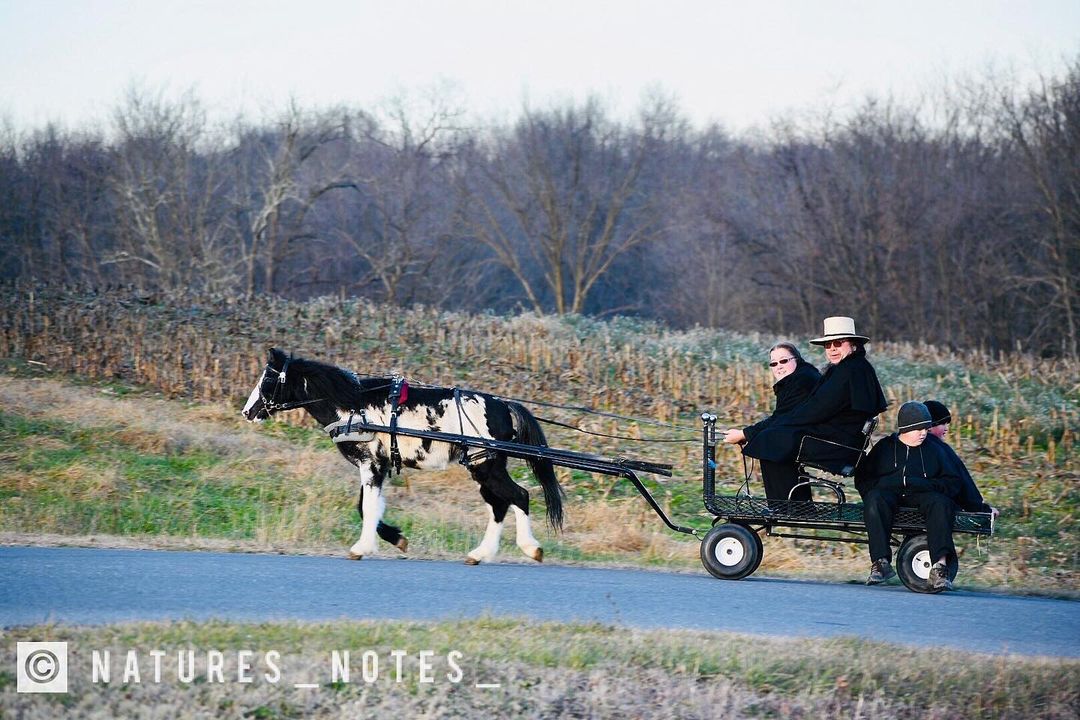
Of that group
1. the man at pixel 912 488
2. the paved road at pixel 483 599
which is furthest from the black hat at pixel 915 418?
the paved road at pixel 483 599

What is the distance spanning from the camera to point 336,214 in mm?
50562

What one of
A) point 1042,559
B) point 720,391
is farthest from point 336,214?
point 1042,559

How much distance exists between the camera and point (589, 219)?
51.0m

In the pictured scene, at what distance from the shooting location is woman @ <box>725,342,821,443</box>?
984 cm

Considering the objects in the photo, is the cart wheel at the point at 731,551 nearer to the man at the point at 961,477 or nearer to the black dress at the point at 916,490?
the black dress at the point at 916,490

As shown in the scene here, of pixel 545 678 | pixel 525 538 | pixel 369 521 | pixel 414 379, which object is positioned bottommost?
pixel 545 678

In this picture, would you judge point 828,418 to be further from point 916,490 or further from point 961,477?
point 961,477

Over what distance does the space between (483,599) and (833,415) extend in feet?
10.2

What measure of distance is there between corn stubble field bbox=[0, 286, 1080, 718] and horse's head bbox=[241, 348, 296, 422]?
1.25 metres

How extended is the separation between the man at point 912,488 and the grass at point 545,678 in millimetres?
2056

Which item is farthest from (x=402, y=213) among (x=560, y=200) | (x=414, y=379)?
(x=414, y=379)

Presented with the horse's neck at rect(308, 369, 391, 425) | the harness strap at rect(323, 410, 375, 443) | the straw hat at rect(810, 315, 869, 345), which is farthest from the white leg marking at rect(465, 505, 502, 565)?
the straw hat at rect(810, 315, 869, 345)

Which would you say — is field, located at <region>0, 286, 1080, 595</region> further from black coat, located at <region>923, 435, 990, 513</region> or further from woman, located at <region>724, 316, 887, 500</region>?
black coat, located at <region>923, 435, 990, 513</region>

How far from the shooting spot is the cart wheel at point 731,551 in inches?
379
